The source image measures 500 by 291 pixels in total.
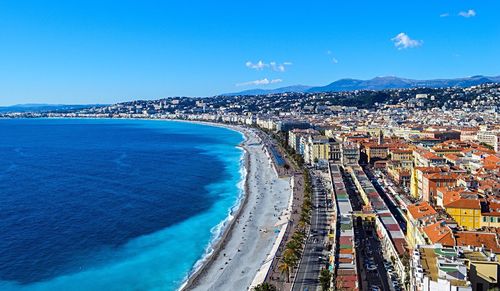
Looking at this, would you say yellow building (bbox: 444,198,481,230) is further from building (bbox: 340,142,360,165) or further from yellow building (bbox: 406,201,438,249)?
building (bbox: 340,142,360,165)

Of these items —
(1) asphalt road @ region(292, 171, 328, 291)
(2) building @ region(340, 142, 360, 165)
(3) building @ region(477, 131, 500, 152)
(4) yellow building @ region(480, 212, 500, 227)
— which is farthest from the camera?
(3) building @ region(477, 131, 500, 152)

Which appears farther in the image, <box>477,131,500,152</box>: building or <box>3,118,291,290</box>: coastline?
<box>477,131,500,152</box>: building

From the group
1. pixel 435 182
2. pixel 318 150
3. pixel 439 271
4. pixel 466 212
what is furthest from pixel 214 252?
pixel 318 150

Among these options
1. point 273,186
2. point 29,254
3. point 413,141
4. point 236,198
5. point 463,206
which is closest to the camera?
point 463,206

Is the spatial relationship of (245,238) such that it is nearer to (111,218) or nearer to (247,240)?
(247,240)

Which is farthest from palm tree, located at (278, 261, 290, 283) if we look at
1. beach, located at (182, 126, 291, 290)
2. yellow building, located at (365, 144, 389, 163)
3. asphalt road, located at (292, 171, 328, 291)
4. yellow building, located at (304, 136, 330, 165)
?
yellow building, located at (365, 144, 389, 163)

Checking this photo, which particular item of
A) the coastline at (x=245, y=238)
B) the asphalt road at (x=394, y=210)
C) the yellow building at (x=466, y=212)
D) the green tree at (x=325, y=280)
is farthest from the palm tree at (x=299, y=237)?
the yellow building at (x=466, y=212)

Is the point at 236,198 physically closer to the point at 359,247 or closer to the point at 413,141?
the point at 359,247

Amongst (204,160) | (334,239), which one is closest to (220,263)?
(334,239)
